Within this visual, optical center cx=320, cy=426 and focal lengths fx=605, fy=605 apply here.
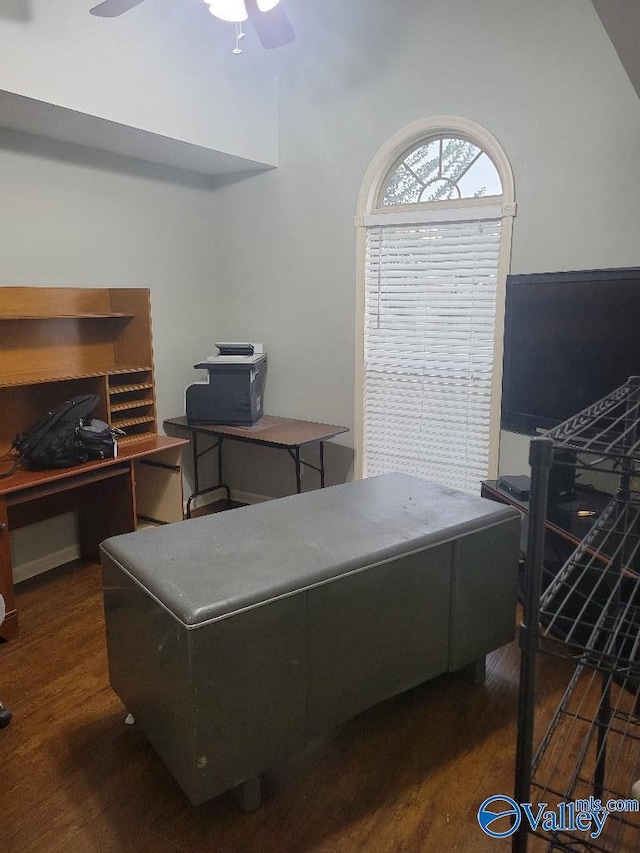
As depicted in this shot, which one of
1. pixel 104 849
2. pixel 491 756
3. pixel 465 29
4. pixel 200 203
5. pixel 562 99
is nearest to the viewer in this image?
pixel 104 849

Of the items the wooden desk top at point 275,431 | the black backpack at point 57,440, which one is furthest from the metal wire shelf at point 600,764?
the black backpack at point 57,440

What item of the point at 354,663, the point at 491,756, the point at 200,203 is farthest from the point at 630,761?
the point at 200,203

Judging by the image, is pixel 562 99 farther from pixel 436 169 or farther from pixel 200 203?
pixel 200 203

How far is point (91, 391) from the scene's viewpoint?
11.0ft

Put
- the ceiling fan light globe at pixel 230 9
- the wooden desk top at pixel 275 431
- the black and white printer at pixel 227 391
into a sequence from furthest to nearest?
the black and white printer at pixel 227 391, the wooden desk top at pixel 275 431, the ceiling fan light globe at pixel 230 9

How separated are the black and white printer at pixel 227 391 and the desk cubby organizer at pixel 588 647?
2.05 metres

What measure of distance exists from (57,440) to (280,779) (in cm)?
182

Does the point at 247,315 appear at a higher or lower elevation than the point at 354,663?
higher

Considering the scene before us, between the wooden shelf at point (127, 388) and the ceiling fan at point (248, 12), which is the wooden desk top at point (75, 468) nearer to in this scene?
the wooden shelf at point (127, 388)

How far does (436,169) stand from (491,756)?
2.93 meters

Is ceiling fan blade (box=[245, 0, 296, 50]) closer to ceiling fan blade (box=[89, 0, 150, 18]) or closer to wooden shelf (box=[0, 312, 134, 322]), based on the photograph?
ceiling fan blade (box=[89, 0, 150, 18])

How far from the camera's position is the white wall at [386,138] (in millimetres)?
2840

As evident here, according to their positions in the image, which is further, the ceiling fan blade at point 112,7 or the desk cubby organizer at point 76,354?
the desk cubby organizer at point 76,354

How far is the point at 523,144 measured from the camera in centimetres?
306
